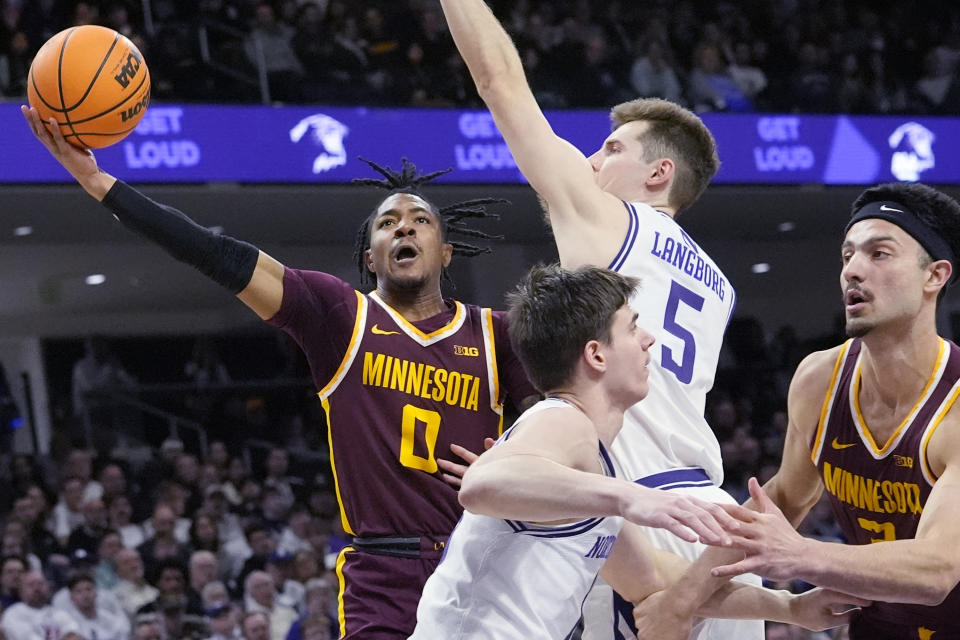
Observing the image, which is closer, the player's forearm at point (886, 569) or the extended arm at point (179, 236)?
the player's forearm at point (886, 569)

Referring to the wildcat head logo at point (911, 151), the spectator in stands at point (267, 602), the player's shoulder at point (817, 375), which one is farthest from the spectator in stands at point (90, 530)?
the wildcat head logo at point (911, 151)

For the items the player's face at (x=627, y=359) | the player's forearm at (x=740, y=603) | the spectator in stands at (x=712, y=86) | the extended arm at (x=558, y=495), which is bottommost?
the player's forearm at (x=740, y=603)

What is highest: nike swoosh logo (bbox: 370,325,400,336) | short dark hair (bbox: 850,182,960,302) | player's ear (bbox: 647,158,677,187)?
player's ear (bbox: 647,158,677,187)

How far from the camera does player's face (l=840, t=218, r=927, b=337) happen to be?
3.86m

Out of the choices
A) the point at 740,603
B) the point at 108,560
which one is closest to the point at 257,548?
the point at 108,560

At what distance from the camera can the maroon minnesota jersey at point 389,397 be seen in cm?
409

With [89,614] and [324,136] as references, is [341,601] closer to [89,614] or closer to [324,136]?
[89,614]

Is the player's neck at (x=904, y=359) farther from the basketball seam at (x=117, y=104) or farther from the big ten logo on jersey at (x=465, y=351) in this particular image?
the basketball seam at (x=117, y=104)

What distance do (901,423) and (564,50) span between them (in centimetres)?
1074

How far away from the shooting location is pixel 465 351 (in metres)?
4.32

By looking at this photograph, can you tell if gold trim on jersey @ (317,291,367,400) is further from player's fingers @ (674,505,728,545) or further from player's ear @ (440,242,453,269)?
player's fingers @ (674,505,728,545)

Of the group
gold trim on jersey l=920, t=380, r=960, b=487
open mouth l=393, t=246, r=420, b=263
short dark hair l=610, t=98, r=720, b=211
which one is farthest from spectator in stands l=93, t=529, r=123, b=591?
gold trim on jersey l=920, t=380, r=960, b=487

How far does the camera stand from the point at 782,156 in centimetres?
1398

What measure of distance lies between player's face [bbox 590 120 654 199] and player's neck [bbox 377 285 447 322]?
76cm
